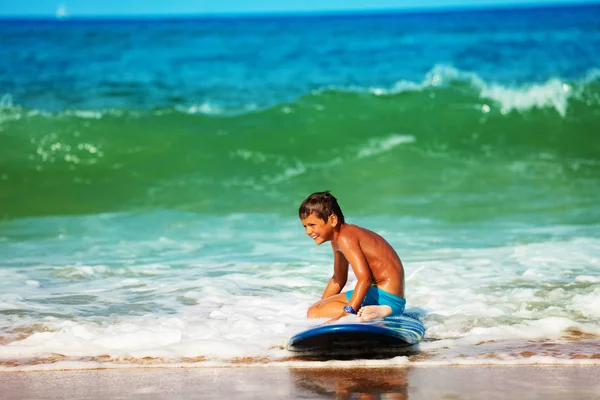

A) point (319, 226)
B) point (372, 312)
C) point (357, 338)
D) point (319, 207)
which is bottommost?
point (357, 338)

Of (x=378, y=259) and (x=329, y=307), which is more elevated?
(x=378, y=259)

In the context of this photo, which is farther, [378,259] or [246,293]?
[246,293]

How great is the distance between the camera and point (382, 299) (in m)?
5.45

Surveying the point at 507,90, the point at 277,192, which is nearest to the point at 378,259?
the point at 277,192

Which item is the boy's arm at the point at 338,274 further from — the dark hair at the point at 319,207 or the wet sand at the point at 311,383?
the wet sand at the point at 311,383

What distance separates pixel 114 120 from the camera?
16.3 metres

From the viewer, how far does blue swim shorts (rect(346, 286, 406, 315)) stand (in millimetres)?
5449

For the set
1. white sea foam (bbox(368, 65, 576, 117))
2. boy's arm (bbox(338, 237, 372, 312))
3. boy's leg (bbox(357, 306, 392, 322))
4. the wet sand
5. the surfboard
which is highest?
white sea foam (bbox(368, 65, 576, 117))

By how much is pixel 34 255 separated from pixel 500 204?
19.3ft

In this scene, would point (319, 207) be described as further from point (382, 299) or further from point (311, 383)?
point (311, 383)

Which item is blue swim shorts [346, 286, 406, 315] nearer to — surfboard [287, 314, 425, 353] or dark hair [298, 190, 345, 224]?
surfboard [287, 314, 425, 353]

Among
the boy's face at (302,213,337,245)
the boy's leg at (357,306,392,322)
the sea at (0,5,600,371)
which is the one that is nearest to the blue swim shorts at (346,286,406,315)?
the boy's leg at (357,306,392,322)

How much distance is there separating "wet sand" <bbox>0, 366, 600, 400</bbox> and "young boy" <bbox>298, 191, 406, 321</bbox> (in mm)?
709

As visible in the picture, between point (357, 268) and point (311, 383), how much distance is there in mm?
1064
